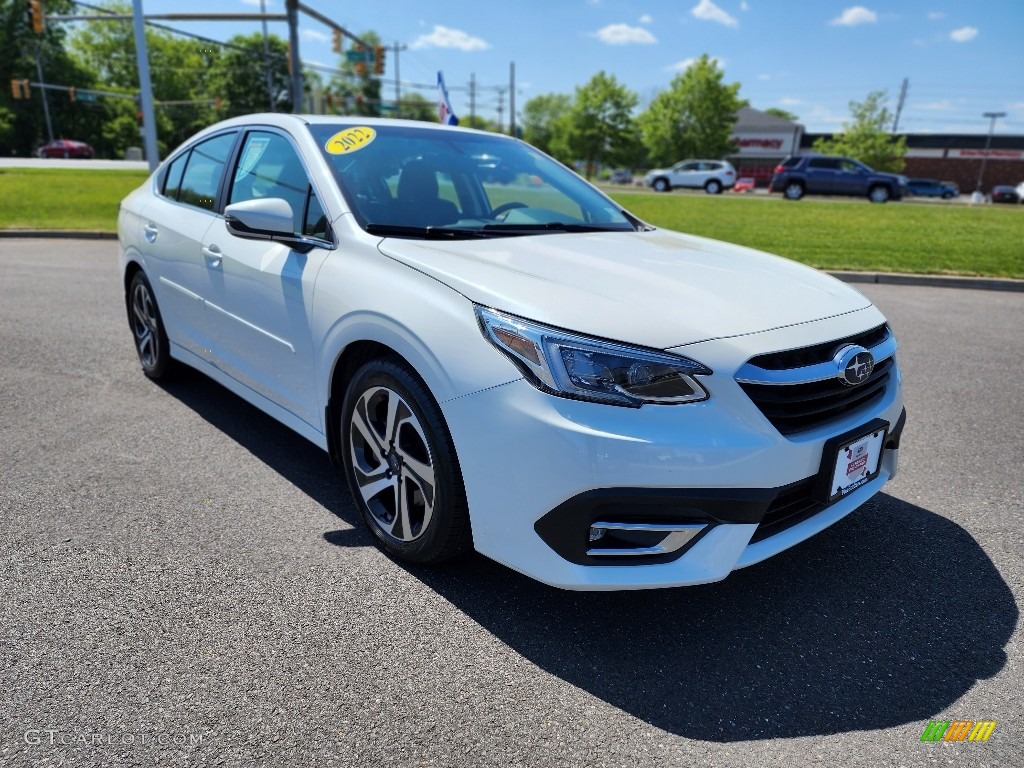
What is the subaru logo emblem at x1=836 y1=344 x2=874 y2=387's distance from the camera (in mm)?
2326

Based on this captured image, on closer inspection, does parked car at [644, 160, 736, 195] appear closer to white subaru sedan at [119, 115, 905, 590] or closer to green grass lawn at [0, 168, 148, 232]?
green grass lawn at [0, 168, 148, 232]

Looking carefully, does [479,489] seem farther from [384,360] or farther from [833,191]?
[833,191]

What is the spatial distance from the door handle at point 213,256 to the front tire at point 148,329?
1013 mm

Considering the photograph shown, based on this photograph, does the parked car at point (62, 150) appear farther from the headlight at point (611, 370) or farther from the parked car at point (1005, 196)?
the parked car at point (1005, 196)

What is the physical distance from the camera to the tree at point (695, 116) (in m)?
61.2

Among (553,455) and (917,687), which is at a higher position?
(553,455)

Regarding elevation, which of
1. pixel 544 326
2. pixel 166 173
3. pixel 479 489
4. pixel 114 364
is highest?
pixel 166 173

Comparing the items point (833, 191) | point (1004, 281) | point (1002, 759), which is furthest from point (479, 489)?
point (833, 191)

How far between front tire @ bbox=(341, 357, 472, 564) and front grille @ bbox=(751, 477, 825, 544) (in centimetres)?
95

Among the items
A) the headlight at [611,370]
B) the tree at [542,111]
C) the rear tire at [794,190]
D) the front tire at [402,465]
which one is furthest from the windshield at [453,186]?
the tree at [542,111]

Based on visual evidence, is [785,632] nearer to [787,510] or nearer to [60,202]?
[787,510]

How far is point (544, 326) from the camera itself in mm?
2129

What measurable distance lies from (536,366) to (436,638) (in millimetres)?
951

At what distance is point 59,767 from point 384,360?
1.45 meters
